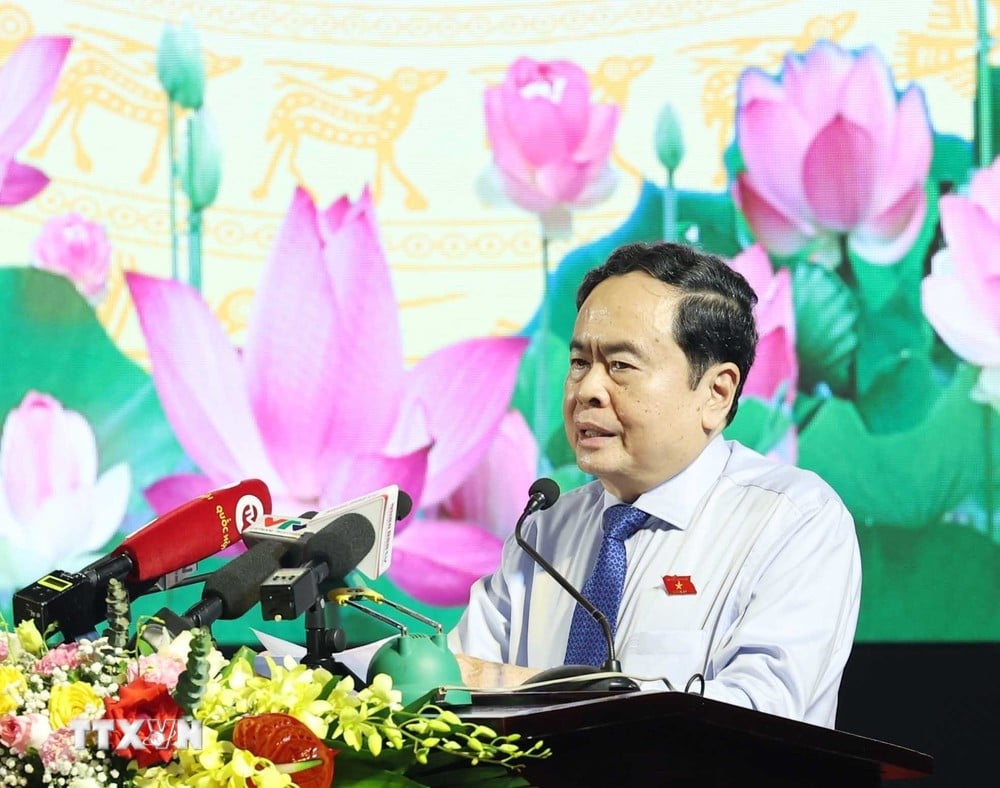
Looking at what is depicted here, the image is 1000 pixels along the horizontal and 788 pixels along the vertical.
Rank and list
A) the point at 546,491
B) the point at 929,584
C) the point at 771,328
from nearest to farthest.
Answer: the point at 546,491 < the point at 929,584 < the point at 771,328

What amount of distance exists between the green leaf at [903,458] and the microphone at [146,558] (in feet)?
6.48

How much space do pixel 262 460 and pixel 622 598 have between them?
1.57 metres

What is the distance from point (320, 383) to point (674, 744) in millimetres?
2340

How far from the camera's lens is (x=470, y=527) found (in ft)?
11.5

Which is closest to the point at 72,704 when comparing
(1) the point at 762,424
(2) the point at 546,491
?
(2) the point at 546,491

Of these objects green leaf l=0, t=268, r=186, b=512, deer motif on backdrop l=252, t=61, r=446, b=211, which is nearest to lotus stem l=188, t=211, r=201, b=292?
deer motif on backdrop l=252, t=61, r=446, b=211

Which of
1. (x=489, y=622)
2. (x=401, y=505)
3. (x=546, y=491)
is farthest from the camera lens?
(x=489, y=622)

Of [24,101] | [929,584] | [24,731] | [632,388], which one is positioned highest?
[24,101]

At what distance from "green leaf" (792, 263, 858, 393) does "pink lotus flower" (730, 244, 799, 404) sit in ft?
0.06

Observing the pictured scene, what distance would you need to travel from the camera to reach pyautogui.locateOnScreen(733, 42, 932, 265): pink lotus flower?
3424mm

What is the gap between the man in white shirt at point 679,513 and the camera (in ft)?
6.80

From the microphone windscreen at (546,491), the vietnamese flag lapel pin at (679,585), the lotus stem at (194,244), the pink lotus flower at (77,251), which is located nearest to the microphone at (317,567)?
the microphone windscreen at (546,491)

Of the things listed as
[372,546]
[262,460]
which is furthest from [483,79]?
[372,546]

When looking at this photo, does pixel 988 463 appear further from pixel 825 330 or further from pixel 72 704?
pixel 72 704
